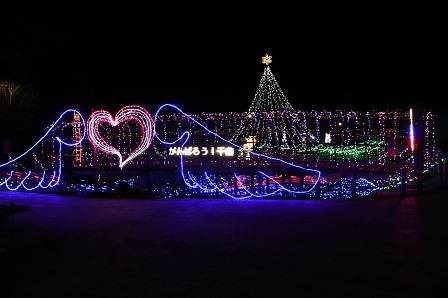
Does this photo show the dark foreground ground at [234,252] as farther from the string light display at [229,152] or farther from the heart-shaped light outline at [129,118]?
the heart-shaped light outline at [129,118]

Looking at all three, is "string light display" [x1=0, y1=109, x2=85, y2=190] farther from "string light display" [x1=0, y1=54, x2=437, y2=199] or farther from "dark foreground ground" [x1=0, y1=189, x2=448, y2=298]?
"dark foreground ground" [x1=0, y1=189, x2=448, y2=298]

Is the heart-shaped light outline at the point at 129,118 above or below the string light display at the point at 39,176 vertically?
above

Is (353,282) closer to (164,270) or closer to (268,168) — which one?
(164,270)

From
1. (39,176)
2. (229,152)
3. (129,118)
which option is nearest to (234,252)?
(129,118)

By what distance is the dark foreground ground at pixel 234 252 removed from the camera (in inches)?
213

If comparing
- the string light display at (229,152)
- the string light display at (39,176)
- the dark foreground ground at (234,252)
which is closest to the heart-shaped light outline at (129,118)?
the string light display at (229,152)

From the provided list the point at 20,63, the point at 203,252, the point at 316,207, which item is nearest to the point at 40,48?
the point at 20,63

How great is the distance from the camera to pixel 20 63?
97.4 feet

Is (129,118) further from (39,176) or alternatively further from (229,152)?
(229,152)

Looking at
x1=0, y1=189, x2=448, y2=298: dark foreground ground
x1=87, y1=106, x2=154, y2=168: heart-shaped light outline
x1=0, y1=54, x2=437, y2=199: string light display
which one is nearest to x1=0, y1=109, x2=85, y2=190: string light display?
x1=0, y1=54, x2=437, y2=199: string light display

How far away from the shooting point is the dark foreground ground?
5.40 metres

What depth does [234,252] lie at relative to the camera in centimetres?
699

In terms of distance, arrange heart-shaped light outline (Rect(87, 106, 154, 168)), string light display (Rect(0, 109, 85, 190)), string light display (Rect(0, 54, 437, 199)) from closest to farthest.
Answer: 1. heart-shaped light outline (Rect(87, 106, 154, 168))
2. string light display (Rect(0, 54, 437, 199))
3. string light display (Rect(0, 109, 85, 190))

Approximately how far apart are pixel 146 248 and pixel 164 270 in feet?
4.29
